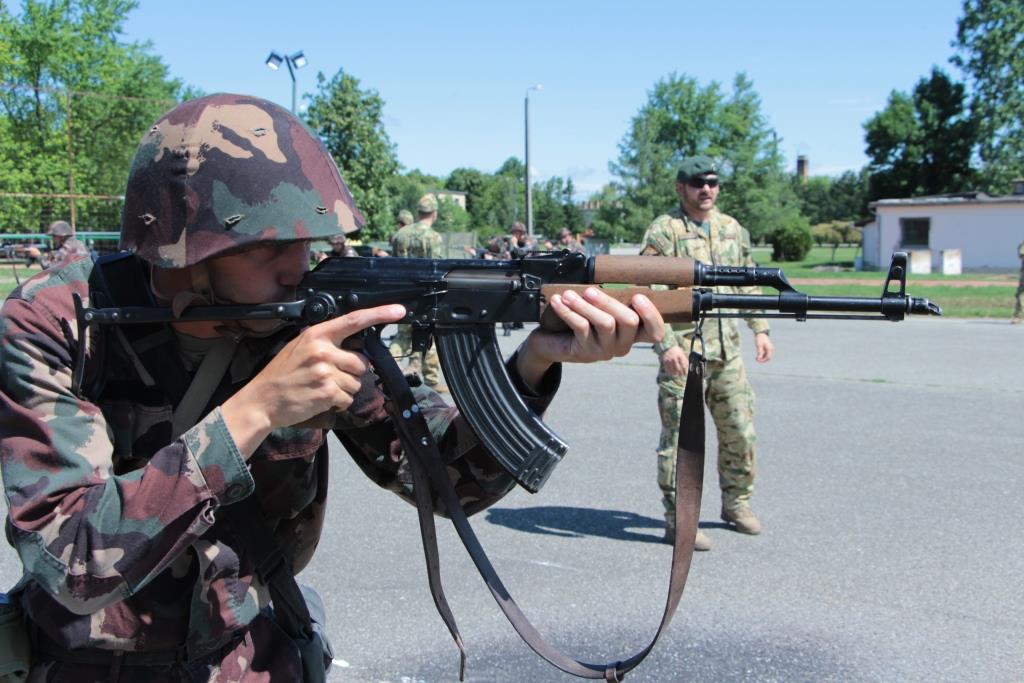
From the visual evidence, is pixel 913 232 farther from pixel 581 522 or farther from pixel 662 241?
pixel 581 522

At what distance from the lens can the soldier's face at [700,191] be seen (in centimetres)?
547

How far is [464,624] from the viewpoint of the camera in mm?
4188

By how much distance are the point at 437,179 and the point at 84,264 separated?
13172cm

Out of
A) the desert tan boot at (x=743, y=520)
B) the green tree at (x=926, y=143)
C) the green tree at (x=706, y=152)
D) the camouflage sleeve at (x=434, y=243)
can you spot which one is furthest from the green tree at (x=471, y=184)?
the desert tan boot at (x=743, y=520)

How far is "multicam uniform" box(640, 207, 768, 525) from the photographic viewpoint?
5.38 m

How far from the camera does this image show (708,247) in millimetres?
5438

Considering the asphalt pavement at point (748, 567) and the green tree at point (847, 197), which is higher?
the green tree at point (847, 197)

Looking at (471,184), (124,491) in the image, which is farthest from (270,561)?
(471,184)

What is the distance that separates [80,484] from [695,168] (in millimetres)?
4458

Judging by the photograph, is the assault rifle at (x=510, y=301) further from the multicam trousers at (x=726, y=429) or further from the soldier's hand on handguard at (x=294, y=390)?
the multicam trousers at (x=726, y=429)

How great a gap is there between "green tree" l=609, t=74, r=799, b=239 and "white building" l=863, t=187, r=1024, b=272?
17.1 metres

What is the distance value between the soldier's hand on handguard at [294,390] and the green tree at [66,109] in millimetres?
25775

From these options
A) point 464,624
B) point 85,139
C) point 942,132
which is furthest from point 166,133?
point 942,132

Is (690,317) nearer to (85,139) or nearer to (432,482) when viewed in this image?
(432,482)
